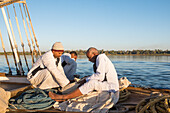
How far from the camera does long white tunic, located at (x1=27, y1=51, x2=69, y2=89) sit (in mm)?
3264

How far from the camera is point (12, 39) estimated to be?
207 inches

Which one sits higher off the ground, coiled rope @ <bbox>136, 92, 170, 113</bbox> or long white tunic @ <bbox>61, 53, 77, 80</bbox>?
long white tunic @ <bbox>61, 53, 77, 80</bbox>

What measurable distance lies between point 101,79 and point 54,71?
101 centimetres

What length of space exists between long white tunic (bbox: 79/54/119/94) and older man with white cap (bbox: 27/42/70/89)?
65 cm

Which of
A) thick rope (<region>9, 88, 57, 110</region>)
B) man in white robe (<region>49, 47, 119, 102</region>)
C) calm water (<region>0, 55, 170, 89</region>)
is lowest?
calm water (<region>0, 55, 170, 89</region>)

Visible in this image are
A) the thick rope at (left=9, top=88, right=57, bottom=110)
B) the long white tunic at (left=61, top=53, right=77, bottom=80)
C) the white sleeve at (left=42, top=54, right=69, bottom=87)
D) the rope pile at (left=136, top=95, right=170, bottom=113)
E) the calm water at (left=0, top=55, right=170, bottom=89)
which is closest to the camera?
the rope pile at (left=136, top=95, right=170, bottom=113)

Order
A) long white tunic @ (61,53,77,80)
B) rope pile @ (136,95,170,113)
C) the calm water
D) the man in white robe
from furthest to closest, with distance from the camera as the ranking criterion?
the calm water, long white tunic @ (61,53,77,80), the man in white robe, rope pile @ (136,95,170,113)

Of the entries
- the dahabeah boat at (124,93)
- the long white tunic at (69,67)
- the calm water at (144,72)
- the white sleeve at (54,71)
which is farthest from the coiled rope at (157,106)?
the calm water at (144,72)

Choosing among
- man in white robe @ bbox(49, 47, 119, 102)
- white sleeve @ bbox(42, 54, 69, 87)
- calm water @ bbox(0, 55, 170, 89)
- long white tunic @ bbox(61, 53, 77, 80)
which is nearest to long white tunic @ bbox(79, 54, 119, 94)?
man in white robe @ bbox(49, 47, 119, 102)

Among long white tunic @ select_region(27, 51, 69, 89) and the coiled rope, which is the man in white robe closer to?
long white tunic @ select_region(27, 51, 69, 89)

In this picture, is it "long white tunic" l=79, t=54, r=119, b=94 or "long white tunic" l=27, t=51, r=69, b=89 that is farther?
"long white tunic" l=27, t=51, r=69, b=89

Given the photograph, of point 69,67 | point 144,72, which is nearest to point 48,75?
point 69,67

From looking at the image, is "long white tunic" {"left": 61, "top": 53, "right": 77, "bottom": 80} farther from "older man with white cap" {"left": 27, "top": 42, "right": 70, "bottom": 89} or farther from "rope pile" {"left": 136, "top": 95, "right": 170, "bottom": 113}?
"rope pile" {"left": 136, "top": 95, "right": 170, "bottom": 113}

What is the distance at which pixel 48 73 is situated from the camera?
3320 mm
